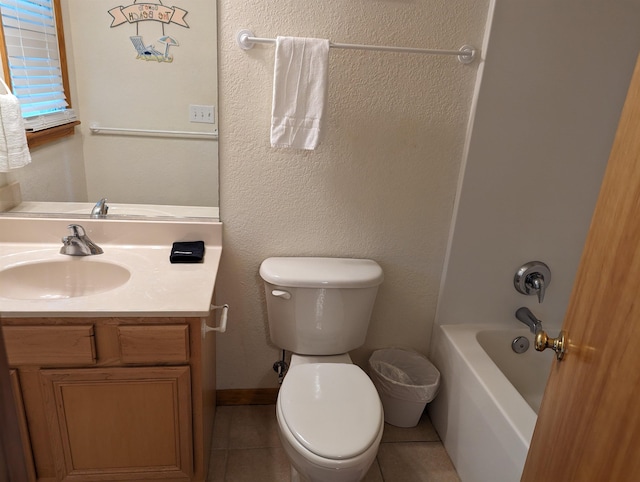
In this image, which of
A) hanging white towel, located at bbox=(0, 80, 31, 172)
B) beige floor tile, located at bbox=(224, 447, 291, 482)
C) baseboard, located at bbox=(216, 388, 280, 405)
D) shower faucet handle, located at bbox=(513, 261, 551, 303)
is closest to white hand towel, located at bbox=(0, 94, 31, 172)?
hanging white towel, located at bbox=(0, 80, 31, 172)

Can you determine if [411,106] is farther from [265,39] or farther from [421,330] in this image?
[421,330]

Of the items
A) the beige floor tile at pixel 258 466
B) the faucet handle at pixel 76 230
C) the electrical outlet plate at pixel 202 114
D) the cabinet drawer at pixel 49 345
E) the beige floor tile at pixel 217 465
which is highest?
the electrical outlet plate at pixel 202 114

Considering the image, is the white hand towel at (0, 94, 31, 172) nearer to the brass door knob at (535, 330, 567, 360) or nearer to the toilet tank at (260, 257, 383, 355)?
the toilet tank at (260, 257, 383, 355)

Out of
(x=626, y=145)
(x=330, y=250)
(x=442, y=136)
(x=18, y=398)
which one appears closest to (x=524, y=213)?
(x=442, y=136)

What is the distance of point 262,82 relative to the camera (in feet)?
5.38

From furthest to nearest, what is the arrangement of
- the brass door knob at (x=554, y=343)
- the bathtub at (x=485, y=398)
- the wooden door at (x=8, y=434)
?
the bathtub at (x=485, y=398) → the brass door knob at (x=554, y=343) → the wooden door at (x=8, y=434)

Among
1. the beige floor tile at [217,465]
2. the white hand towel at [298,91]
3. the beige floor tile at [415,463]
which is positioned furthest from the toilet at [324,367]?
the white hand towel at [298,91]

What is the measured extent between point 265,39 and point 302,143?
36 cm

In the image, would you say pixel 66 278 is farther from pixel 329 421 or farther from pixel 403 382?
pixel 403 382

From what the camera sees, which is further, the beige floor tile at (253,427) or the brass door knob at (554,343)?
the beige floor tile at (253,427)

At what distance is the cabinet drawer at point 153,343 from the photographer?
1.35 m

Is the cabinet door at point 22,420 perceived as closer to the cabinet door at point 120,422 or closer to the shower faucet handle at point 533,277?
the cabinet door at point 120,422

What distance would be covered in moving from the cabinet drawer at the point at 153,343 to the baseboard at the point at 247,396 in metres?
0.79

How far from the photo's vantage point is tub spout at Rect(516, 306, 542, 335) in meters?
1.92
